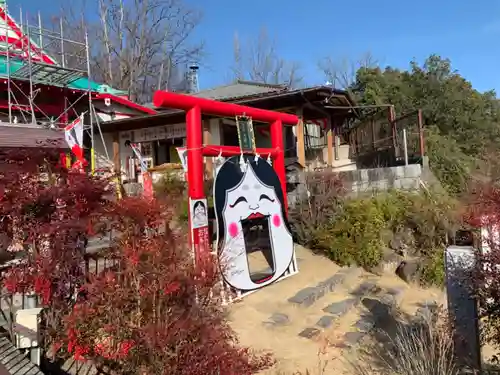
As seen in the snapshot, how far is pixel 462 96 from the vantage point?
19281mm

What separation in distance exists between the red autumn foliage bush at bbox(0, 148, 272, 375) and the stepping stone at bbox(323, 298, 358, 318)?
113 inches

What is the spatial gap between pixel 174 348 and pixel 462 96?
20293mm

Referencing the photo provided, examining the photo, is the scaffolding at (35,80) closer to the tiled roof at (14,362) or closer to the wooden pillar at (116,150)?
the wooden pillar at (116,150)

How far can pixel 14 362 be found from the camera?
3250mm

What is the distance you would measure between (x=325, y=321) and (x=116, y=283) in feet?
12.2

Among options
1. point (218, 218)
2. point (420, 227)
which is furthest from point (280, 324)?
point (420, 227)

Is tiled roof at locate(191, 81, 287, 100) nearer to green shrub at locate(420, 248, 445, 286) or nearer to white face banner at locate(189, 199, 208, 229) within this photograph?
green shrub at locate(420, 248, 445, 286)

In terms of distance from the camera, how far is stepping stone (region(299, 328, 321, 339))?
215 inches

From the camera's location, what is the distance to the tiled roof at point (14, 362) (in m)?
3.18

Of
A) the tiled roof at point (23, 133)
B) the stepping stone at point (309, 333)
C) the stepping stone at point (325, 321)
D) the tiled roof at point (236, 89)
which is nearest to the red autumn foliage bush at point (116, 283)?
the stepping stone at point (309, 333)

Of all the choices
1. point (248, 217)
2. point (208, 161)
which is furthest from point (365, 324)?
point (208, 161)

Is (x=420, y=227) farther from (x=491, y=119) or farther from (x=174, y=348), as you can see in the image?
(x=491, y=119)

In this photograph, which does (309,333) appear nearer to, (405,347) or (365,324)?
(365,324)

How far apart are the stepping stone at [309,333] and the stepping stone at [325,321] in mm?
220
